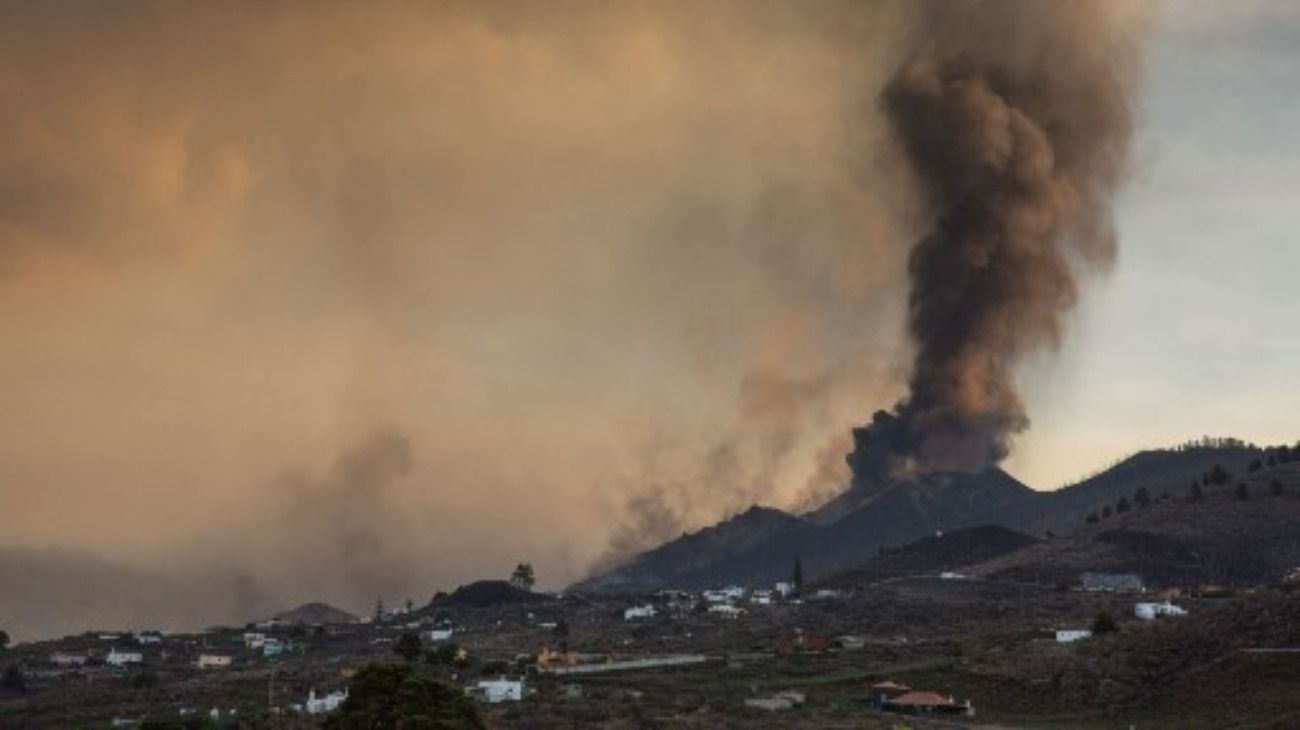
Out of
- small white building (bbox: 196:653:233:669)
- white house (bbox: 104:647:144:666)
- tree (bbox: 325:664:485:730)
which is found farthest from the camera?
white house (bbox: 104:647:144:666)

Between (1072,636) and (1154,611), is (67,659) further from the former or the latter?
(1154,611)

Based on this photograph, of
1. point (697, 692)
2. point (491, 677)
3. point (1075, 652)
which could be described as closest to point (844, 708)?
point (697, 692)

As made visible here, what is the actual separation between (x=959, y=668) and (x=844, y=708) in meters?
19.9

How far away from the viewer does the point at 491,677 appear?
122m

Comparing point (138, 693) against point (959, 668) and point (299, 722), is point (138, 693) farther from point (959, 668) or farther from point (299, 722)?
point (959, 668)

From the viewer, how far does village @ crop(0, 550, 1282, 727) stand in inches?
4021

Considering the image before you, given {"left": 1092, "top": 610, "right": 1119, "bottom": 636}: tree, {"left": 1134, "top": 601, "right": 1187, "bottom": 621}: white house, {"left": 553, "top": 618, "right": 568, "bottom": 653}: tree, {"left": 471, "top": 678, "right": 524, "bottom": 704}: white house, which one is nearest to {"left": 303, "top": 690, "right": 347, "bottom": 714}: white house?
{"left": 471, "top": 678, "right": 524, "bottom": 704}: white house

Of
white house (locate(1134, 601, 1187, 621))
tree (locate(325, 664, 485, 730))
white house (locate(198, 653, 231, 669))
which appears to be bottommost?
tree (locate(325, 664, 485, 730))

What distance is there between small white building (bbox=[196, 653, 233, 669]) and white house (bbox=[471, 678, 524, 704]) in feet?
213

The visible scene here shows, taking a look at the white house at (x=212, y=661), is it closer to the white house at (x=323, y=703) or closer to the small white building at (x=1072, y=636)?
the white house at (x=323, y=703)

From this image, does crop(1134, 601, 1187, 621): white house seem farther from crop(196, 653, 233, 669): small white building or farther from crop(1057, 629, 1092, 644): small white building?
crop(196, 653, 233, 669): small white building

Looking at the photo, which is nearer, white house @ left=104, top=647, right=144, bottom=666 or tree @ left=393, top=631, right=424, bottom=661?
tree @ left=393, top=631, right=424, bottom=661

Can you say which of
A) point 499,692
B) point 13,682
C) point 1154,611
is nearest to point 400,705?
point 499,692

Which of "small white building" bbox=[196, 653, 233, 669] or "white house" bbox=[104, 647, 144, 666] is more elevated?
"white house" bbox=[104, 647, 144, 666]
